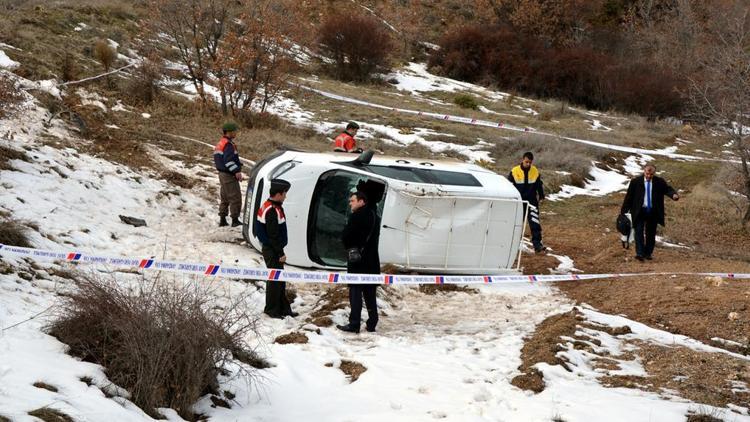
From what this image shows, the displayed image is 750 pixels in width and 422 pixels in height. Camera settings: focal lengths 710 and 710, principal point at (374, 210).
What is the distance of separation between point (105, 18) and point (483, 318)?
73.6ft

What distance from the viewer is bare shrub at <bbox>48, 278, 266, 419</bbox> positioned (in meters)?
4.79

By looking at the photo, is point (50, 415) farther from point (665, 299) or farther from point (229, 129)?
point (665, 299)

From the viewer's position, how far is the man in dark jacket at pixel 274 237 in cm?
749

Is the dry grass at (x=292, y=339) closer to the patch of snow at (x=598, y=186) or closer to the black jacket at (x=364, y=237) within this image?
the black jacket at (x=364, y=237)

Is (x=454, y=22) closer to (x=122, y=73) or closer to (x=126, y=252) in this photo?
(x=122, y=73)

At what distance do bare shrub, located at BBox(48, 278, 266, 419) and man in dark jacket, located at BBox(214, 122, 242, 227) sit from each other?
17.2 ft

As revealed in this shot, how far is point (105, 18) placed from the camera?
85.1 ft

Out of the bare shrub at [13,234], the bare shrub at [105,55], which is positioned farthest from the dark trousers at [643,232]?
the bare shrub at [105,55]

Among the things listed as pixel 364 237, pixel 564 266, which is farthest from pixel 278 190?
pixel 564 266

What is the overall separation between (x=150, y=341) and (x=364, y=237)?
2.84 metres

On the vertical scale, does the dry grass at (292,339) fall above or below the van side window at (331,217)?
below

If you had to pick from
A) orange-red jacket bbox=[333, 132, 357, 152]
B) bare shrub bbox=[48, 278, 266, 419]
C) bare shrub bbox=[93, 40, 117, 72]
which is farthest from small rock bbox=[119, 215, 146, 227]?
bare shrub bbox=[93, 40, 117, 72]

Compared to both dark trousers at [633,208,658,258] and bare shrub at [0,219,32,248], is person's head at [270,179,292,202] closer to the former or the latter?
bare shrub at [0,219,32,248]

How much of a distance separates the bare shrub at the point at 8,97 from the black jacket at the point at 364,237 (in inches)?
266
